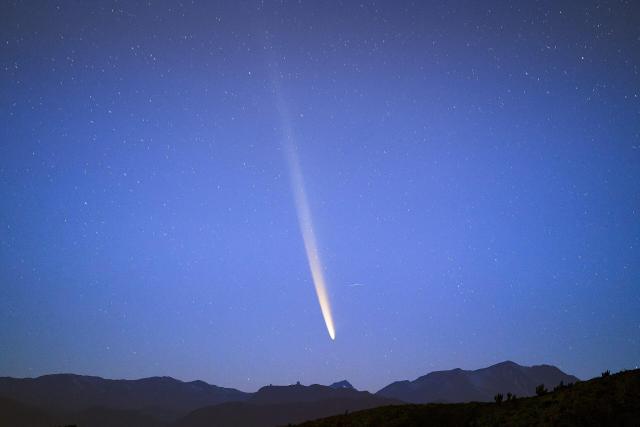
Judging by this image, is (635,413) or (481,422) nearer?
(635,413)

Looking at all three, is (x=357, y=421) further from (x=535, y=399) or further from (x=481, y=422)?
Answer: (x=535, y=399)

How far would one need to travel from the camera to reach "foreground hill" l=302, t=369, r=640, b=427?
20.9 meters

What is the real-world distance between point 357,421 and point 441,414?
5213mm

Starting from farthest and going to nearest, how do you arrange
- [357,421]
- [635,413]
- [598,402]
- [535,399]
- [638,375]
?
[357,421] < [535,399] < [638,375] < [598,402] < [635,413]

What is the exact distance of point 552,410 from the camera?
22.9 metres

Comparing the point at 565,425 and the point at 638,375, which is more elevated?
the point at 638,375

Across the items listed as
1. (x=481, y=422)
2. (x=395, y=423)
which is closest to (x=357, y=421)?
(x=395, y=423)

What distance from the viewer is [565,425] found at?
2102 centimetres

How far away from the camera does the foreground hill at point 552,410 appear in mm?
20922

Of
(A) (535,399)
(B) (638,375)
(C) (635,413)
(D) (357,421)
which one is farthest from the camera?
(D) (357,421)

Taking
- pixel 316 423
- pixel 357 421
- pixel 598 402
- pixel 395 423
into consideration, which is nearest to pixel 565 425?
pixel 598 402

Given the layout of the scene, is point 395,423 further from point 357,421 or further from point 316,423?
point 316,423

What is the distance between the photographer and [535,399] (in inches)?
1006

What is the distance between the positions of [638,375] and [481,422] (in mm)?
7834
